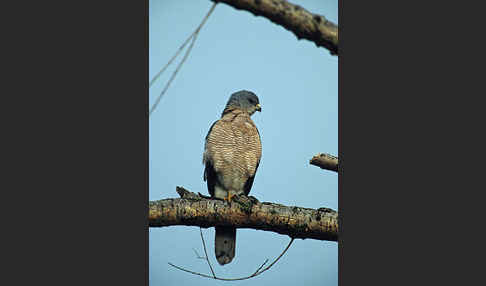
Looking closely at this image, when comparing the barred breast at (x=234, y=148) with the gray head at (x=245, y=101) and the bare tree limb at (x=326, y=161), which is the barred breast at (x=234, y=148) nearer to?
the gray head at (x=245, y=101)

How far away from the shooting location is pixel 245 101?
156 inches

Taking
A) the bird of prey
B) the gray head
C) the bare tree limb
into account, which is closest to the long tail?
the bird of prey

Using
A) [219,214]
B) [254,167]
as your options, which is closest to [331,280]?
[219,214]

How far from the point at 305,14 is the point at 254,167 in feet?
7.04

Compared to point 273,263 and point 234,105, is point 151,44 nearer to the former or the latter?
point 234,105

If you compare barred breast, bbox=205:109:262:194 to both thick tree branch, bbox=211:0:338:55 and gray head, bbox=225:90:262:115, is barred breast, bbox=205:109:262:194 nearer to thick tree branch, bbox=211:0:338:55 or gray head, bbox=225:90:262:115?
gray head, bbox=225:90:262:115

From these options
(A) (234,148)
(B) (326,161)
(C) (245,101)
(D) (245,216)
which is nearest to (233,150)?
(A) (234,148)

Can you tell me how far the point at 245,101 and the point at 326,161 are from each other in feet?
3.07

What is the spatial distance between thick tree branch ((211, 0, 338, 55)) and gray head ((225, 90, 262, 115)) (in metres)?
1.47

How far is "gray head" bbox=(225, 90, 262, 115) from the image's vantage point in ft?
12.4

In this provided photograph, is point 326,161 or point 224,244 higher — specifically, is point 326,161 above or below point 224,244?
above

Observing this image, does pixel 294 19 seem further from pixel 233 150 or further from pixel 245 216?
pixel 233 150

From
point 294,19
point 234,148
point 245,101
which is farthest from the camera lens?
point 234,148

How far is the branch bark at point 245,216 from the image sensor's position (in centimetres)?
348
